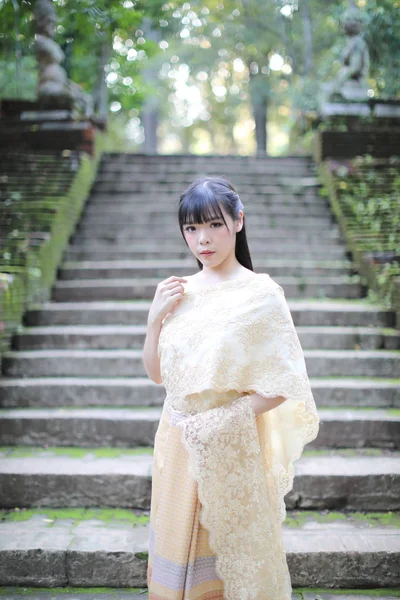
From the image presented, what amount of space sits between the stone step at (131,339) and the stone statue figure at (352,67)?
429 centimetres

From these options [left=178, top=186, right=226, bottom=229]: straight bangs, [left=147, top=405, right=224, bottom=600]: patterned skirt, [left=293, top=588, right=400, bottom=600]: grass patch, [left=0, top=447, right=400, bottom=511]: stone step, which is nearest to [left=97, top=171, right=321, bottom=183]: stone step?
[left=0, top=447, right=400, bottom=511]: stone step

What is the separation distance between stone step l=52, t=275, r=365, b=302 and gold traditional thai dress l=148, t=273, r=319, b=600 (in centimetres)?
314

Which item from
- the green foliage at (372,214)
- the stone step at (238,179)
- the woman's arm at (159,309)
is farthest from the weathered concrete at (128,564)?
the stone step at (238,179)

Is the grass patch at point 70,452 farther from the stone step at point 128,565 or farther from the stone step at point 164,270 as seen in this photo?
the stone step at point 164,270

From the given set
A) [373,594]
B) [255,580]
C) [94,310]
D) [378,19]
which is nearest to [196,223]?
[255,580]

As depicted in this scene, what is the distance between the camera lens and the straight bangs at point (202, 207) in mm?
1646

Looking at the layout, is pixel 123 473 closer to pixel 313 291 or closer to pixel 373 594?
pixel 373 594

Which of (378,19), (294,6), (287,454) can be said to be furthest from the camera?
(294,6)

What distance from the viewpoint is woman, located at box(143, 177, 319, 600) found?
5.29 ft

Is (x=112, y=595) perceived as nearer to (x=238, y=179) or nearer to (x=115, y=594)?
(x=115, y=594)

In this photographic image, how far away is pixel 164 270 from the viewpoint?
16.8 feet

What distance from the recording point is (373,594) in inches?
98.7

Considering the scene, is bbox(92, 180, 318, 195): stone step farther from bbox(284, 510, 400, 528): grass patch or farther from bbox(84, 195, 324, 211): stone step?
bbox(284, 510, 400, 528): grass patch

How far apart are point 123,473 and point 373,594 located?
146 cm
